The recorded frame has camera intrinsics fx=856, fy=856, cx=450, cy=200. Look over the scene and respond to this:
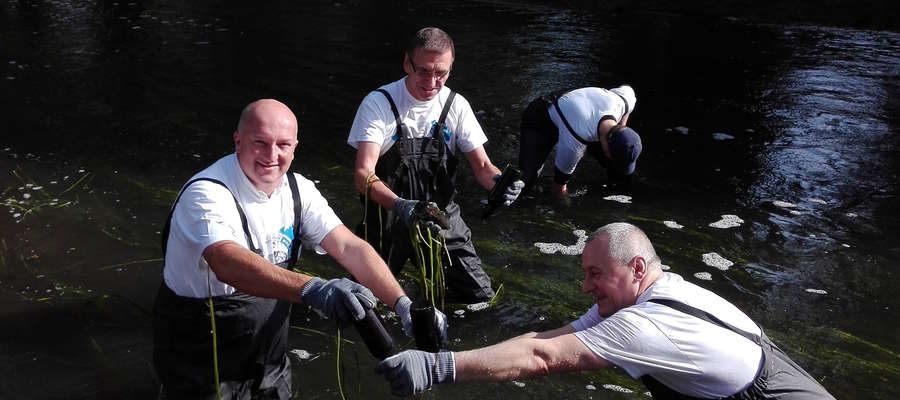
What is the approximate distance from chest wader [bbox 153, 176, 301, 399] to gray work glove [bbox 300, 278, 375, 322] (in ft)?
1.45

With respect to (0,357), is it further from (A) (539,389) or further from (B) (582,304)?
(B) (582,304)

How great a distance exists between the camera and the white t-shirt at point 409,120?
4.60 metres

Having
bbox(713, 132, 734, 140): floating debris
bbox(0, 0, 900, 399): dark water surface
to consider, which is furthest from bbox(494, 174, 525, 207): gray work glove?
bbox(713, 132, 734, 140): floating debris

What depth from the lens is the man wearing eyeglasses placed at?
454 centimetres

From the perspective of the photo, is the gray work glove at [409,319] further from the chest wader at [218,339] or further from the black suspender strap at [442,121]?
the black suspender strap at [442,121]

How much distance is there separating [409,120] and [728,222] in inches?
124

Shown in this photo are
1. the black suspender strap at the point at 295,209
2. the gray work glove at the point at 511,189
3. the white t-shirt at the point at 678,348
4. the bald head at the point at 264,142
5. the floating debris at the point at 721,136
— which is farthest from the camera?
the floating debris at the point at 721,136

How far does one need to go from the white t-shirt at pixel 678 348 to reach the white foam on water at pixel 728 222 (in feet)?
12.5

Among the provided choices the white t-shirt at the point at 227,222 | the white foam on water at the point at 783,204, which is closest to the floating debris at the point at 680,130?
the white foam on water at the point at 783,204

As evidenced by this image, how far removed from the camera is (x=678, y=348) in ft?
9.37

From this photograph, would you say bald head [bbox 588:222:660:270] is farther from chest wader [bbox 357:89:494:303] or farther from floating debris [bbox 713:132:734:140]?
floating debris [bbox 713:132:734:140]

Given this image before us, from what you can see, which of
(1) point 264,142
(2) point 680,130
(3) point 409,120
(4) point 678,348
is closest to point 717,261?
(3) point 409,120

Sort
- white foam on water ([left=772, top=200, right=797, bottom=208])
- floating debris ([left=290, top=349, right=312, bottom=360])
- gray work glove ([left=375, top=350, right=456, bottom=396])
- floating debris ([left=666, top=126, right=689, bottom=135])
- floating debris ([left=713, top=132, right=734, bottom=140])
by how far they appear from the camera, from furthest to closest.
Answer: floating debris ([left=666, top=126, right=689, bottom=135]), floating debris ([left=713, top=132, right=734, bottom=140]), white foam on water ([left=772, top=200, right=797, bottom=208]), floating debris ([left=290, top=349, right=312, bottom=360]), gray work glove ([left=375, top=350, right=456, bottom=396])

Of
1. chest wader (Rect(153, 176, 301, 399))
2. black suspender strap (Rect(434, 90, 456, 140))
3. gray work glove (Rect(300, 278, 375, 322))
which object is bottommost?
chest wader (Rect(153, 176, 301, 399))
